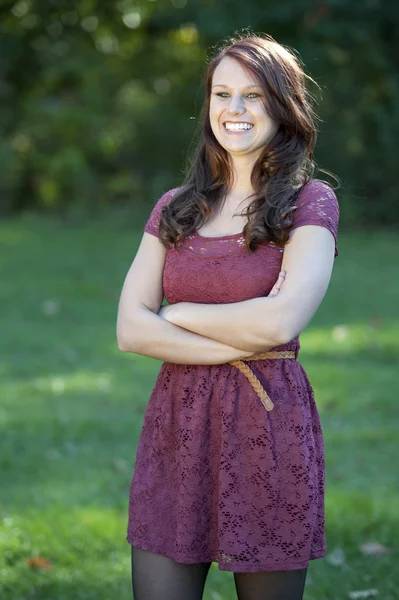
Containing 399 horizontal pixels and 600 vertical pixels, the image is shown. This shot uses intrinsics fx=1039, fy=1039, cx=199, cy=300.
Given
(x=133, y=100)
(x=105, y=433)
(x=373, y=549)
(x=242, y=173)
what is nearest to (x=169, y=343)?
(x=242, y=173)

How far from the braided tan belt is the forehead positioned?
771 mm

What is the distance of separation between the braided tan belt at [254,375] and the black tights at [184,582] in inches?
19.0

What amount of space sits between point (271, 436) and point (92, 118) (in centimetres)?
1772

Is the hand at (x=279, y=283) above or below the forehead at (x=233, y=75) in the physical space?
below

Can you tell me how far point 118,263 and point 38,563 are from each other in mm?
9386

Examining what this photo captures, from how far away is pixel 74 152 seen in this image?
2000 cm

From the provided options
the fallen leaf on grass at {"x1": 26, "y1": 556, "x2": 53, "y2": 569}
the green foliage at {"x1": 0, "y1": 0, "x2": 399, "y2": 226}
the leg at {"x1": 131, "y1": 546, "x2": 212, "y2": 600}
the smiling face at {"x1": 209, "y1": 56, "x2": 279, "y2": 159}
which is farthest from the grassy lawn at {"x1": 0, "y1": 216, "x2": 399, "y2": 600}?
the green foliage at {"x1": 0, "y1": 0, "x2": 399, "y2": 226}

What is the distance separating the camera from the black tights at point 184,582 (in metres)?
2.89

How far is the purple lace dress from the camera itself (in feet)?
9.34

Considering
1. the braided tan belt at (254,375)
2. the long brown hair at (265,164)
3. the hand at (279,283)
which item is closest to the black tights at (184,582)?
the braided tan belt at (254,375)

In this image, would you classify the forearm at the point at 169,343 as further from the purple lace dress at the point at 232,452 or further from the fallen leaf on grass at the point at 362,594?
the fallen leaf on grass at the point at 362,594

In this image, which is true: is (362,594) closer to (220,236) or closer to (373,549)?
(373,549)

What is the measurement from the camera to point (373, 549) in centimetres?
458

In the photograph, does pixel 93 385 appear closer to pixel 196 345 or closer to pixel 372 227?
pixel 196 345
